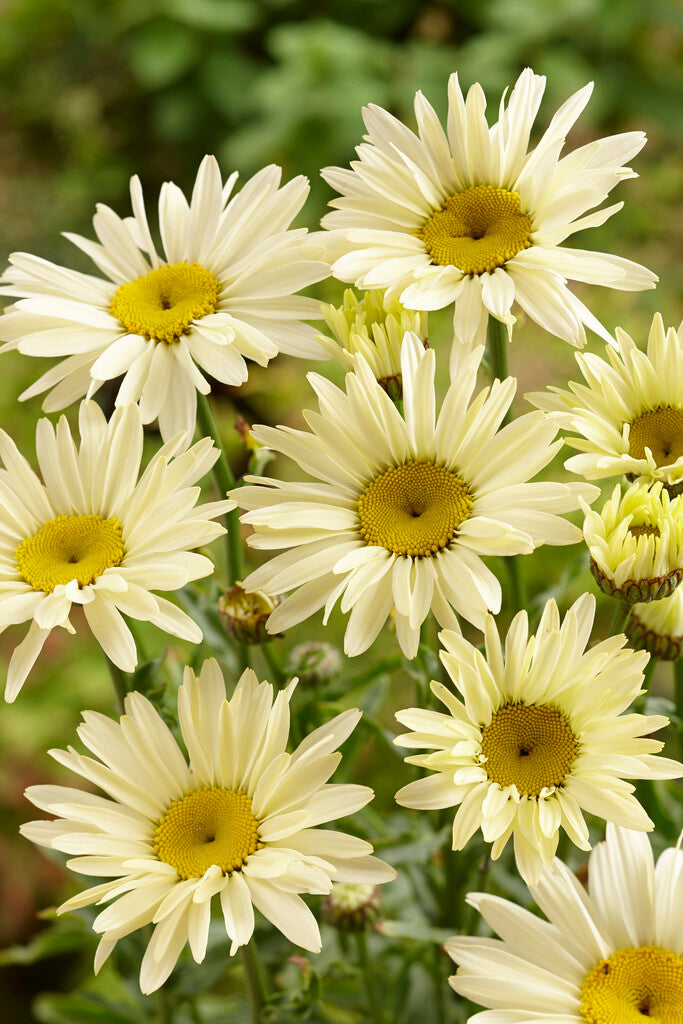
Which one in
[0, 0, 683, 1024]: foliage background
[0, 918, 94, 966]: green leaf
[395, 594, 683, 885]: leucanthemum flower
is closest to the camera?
[395, 594, 683, 885]: leucanthemum flower

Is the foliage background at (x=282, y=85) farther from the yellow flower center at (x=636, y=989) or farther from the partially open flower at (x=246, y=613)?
the yellow flower center at (x=636, y=989)

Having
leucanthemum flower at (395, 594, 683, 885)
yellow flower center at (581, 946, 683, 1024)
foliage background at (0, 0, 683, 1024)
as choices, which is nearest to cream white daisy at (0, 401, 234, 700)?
leucanthemum flower at (395, 594, 683, 885)

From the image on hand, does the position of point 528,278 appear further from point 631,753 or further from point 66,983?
point 66,983

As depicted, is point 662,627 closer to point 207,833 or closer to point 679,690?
point 679,690

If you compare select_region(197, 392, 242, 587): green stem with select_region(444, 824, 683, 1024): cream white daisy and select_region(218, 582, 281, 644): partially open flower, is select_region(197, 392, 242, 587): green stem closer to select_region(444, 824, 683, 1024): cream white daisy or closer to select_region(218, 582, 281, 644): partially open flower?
select_region(218, 582, 281, 644): partially open flower

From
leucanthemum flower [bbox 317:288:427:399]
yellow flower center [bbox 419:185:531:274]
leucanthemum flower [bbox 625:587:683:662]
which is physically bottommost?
leucanthemum flower [bbox 625:587:683:662]

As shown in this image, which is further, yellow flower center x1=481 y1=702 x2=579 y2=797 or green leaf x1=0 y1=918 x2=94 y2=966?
green leaf x1=0 y1=918 x2=94 y2=966

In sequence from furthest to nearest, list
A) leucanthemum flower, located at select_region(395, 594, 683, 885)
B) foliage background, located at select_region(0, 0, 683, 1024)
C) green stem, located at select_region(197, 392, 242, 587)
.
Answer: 1. foliage background, located at select_region(0, 0, 683, 1024)
2. green stem, located at select_region(197, 392, 242, 587)
3. leucanthemum flower, located at select_region(395, 594, 683, 885)
